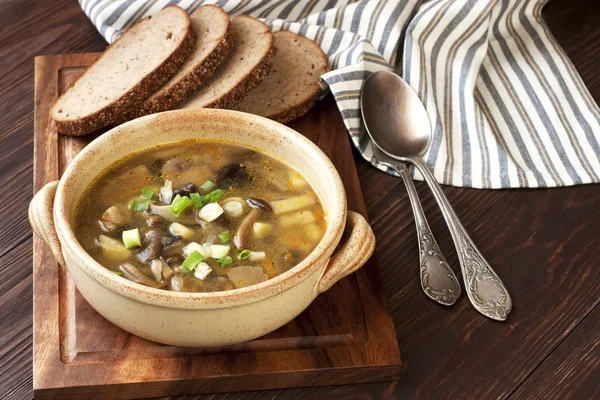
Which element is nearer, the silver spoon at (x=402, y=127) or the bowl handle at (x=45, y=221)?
the bowl handle at (x=45, y=221)

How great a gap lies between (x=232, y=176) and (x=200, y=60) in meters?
0.57

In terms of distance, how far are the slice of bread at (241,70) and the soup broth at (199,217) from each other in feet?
1.19

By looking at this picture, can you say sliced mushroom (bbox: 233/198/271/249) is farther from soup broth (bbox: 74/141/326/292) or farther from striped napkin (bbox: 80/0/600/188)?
striped napkin (bbox: 80/0/600/188)

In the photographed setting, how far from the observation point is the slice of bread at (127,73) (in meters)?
2.39

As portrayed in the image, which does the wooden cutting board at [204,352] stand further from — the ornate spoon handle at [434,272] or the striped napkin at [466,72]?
the striped napkin at [466,72]

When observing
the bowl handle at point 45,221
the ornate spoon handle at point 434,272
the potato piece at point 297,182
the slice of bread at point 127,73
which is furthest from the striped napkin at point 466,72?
the bowl handle at point 45,221

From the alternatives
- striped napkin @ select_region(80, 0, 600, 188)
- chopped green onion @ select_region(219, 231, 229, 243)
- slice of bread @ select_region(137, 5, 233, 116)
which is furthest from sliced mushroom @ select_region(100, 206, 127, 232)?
striped napkin @ select_region(80, 0, 600, 188)

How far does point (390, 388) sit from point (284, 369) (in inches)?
10.1

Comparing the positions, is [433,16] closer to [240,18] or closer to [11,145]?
[240,18]

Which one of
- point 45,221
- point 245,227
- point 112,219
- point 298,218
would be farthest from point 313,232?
point 45,221

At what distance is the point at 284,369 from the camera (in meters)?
1.84

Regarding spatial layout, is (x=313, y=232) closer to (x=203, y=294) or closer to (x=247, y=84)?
(x=203, y=294)

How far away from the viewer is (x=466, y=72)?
8.89 feet

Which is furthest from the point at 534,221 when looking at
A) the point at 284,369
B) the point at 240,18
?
the point at 240,18
